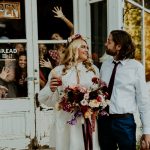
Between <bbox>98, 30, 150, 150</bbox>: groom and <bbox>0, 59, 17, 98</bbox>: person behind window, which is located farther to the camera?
<bbox>0, 59, 17, 98</bbox>: person behind window

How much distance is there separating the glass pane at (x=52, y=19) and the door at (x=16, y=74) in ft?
0.61

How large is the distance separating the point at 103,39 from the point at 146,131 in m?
2.73

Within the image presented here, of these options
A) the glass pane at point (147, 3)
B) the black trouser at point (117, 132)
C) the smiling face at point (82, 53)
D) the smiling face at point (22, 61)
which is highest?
the glass pane at point (147, 3)

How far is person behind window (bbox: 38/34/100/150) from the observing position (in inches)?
148

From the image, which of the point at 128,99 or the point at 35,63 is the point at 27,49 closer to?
the point at 35,63

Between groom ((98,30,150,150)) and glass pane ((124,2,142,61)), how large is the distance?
229cm

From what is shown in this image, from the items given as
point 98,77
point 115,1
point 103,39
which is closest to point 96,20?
point 103,39

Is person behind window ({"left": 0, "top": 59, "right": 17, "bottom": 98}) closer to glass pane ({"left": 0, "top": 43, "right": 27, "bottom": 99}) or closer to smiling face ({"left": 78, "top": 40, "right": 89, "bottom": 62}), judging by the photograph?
glass pane ({"left": 0, "top": 43, "right": 27, "bottom": 99})

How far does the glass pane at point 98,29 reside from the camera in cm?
618

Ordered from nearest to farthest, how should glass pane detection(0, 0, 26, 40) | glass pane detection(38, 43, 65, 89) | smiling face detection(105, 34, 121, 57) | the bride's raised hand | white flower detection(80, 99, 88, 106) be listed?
1. white flower detection(80, 99, 88, 106)
2. the bride's raised hand
3. smiling face detection(105, 34, 121, 57)
4. glass pane detection(0, 0, 26, 40)
5. glass pane detection(38, 43, 65, 89)

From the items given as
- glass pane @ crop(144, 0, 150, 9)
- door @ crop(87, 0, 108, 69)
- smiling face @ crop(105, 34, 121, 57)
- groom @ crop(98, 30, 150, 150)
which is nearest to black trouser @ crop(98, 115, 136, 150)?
groom @ crop(98, 30, 150, 150)

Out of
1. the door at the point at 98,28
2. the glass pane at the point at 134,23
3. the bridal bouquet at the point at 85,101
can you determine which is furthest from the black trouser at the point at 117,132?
the glass pane at the point at 134,23

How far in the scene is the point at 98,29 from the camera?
6402 millimetres

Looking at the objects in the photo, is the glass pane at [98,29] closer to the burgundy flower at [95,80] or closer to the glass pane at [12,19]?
the glass pane at [12,19]
